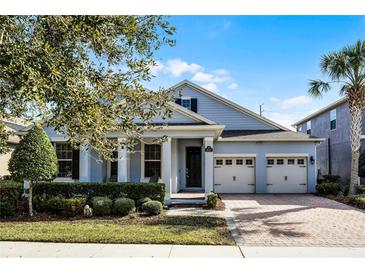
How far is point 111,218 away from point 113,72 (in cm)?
572

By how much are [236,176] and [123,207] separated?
8.95 m

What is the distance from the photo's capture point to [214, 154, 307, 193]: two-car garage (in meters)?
18.6

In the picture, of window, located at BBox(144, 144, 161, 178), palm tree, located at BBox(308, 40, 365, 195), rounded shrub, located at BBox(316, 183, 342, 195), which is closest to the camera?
palm tree, located at BBox(308, 40, 365, 195)

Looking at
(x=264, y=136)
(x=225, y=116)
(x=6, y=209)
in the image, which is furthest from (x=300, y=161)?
(x=6, y=209)

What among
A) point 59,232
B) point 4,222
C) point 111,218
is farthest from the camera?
point 111,218

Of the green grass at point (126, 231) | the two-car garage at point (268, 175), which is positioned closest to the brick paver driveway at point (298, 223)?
the green grass at point (126, 231)

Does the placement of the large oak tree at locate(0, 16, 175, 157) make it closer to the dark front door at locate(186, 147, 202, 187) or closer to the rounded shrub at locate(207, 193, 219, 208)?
the rounded shrub at locate(207, 193, 219, 208)

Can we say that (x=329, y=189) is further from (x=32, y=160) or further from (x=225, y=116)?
(x=32, y=160)

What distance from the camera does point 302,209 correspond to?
12508mm

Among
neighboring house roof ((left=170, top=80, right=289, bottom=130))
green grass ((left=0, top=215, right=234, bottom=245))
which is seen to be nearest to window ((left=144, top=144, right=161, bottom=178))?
green grass ((left=0, top=215, right=234, bottom=245))

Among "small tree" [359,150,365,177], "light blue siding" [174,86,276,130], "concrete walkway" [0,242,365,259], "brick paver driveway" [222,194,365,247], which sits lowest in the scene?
"brick paver driveway" [222,194,365,247]
